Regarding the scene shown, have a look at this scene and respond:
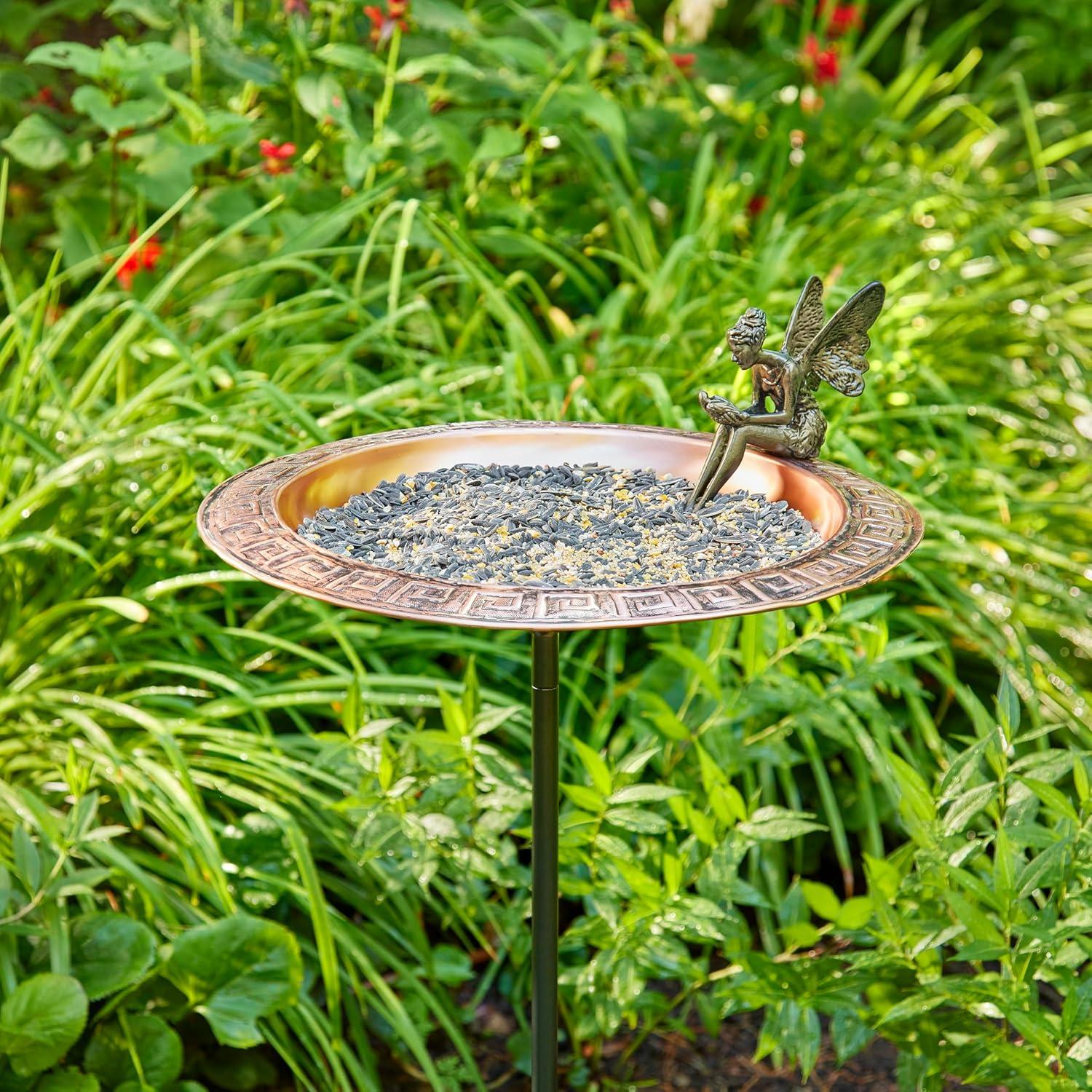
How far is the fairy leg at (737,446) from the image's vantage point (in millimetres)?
1448

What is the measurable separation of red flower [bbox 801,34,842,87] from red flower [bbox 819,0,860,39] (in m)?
0.13

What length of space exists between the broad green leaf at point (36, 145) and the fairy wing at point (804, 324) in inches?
67.5

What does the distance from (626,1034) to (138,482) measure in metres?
1.23

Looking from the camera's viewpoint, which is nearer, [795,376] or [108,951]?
[795,376]

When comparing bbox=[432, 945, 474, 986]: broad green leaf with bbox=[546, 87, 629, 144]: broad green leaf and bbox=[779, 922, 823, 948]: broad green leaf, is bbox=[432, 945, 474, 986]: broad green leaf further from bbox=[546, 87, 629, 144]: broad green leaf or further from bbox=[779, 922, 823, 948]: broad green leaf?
bbox=[546, 87, 629, 144]: broad green leaf

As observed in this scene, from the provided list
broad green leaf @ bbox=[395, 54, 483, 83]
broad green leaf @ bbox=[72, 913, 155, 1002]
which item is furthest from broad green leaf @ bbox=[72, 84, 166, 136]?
broad green leaf @ bbox=[72, 913, 155, 1002]

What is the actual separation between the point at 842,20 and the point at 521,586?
3078 millimetres

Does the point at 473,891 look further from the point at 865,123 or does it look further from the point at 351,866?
the point at 865,123

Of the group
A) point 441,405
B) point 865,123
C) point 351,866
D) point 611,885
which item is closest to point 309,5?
point 441,405

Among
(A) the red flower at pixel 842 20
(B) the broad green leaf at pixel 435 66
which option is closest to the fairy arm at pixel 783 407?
(B) the broad green leaf at pixel 435 66

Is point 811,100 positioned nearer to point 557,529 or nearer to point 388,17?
point 388,17

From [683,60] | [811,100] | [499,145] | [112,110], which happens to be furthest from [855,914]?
[811,100]

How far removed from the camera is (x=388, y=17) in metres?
2.64

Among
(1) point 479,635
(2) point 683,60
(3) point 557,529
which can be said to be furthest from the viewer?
(2) point 683,60
